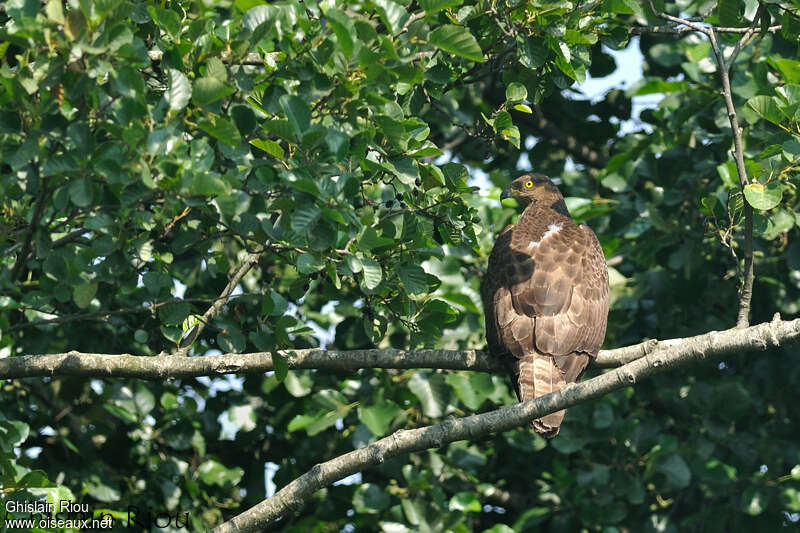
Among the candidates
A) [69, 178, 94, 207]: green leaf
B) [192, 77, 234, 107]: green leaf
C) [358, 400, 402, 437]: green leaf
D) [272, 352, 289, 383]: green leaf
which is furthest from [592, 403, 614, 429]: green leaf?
[69, 178, 94, 207]: green leaf

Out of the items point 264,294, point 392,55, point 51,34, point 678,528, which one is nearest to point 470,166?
point 678,528

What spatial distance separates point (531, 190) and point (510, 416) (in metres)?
3.14

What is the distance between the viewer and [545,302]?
18.5 ft

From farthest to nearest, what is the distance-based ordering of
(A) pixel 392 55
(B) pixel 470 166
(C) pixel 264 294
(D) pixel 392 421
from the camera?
(B) pixel 470 166
(D) pixel 392 421
(C) pixel 264 294
(A) pixel 392 55

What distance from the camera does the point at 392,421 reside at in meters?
5.96

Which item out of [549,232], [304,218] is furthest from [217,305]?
[549,232]

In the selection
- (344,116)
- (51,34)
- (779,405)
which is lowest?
(779,405)

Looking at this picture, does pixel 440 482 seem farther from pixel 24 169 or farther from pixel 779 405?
pixel 24 169

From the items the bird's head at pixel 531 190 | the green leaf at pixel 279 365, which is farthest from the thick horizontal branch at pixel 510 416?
the bird's head at pixel 531 190

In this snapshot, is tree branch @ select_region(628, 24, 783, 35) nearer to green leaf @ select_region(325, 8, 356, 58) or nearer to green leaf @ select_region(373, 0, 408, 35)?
green leaf @ select_region(373, 0, 408, 35)

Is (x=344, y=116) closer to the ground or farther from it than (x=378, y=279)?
farther from it

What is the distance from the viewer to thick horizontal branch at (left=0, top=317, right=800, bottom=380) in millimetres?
4164

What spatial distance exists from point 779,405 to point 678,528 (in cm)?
115

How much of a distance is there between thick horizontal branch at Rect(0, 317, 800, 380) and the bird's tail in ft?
2.15
